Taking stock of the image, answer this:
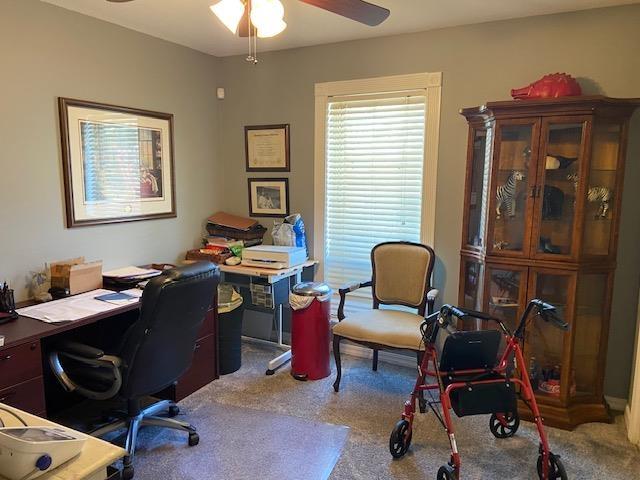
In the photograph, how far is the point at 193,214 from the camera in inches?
149

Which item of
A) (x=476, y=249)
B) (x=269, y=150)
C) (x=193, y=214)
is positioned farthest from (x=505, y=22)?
(x=193, y=214)

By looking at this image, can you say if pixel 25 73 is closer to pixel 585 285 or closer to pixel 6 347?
pixel 6 347

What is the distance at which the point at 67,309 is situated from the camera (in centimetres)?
238

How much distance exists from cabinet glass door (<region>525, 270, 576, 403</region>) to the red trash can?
4.34ft

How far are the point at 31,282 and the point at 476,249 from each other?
2.73 metres

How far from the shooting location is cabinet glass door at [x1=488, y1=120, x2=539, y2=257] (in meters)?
2.68

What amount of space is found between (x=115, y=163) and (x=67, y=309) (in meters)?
1.14

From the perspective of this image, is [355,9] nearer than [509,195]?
Yes

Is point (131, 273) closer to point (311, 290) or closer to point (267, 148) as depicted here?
point (311, 290)

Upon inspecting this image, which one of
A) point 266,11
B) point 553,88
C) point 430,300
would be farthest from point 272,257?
point 553,88

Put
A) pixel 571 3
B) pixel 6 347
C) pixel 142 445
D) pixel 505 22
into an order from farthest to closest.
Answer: pixel 505 22 < pixel 571 3 < pixel 142 445 < pixel 6 347

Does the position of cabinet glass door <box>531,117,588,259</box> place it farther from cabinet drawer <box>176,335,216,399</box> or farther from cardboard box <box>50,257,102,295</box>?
cardboard box <box>50,257,102,295</box>

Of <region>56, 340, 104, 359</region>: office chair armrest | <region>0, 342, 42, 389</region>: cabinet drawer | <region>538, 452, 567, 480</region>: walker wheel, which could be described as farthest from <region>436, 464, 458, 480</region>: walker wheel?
<region>0, 342, 42, 389</region>: cabinet drawer

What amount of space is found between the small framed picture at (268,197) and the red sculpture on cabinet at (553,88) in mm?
1918
